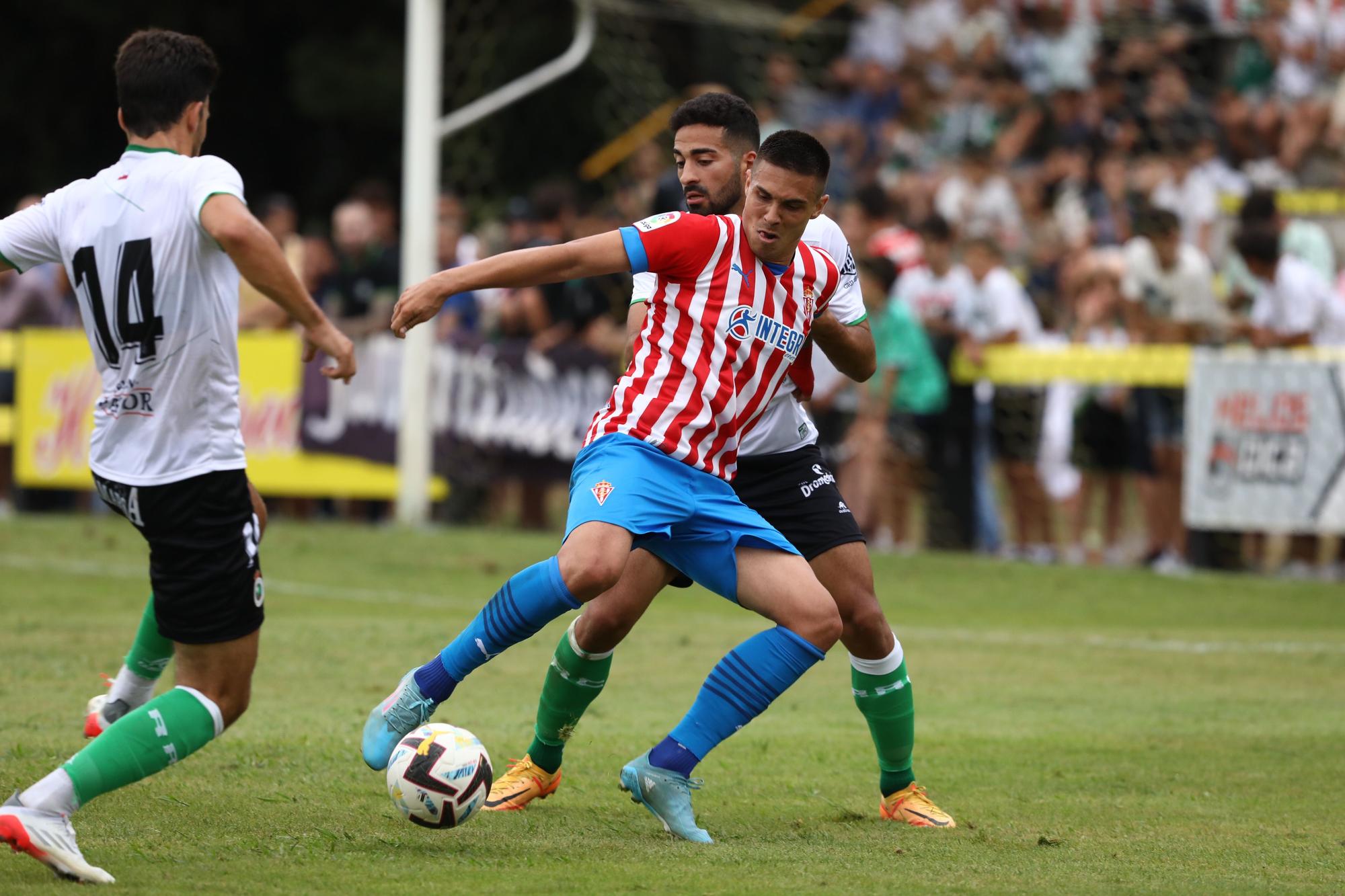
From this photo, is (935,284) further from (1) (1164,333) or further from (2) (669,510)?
(2) (669,510)

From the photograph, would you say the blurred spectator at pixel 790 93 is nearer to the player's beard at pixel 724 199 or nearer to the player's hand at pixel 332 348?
the player's beard at pixel 724 199

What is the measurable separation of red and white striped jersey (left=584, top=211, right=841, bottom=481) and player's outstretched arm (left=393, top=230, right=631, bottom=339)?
0.22 meters

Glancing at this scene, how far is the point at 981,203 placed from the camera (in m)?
18.2

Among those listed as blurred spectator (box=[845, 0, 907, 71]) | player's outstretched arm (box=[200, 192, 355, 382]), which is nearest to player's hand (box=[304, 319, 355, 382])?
player's outstretched arm (box=[200, 192, 355, 382])

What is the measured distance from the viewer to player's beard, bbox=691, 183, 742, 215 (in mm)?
6504

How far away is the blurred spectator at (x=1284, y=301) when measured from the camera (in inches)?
533

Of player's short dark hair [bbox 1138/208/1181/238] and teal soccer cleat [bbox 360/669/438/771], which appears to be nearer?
teal soccer cleat [bbox 360/669/438/771]

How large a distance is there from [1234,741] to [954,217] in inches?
430

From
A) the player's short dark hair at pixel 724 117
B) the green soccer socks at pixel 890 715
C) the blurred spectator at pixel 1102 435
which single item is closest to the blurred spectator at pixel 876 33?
the blurred spectator at pixel 1102 435

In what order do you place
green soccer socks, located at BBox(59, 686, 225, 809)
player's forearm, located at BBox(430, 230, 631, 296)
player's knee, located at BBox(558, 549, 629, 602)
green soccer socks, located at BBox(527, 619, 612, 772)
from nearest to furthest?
green soccer socks, located at BBox(59, 686, 225, 809)
player's forearm, located at BBox(430, 230, 631, 296)
player's knee, located at BBox(558, 549, 629, 602)
green soccer socks, located at BBox(527, 619, 612, 772)

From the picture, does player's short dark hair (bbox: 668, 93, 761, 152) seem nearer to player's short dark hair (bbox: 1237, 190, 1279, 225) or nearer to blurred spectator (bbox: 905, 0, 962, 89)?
player's short dark hair (bbox: 1237, 190, 1279, 225)

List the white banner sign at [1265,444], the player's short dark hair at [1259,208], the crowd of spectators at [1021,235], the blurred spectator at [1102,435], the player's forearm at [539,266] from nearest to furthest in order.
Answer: the player's forearm at [539,266], the white banner sign at [1265,444], the player's short dark hair at [1259,208], the blurred spectator at [1102,435], the crowd of spectators at [1021,235]

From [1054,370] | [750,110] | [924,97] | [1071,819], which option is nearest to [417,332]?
[1054,370]

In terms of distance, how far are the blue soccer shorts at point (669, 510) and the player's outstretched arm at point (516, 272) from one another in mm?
601
